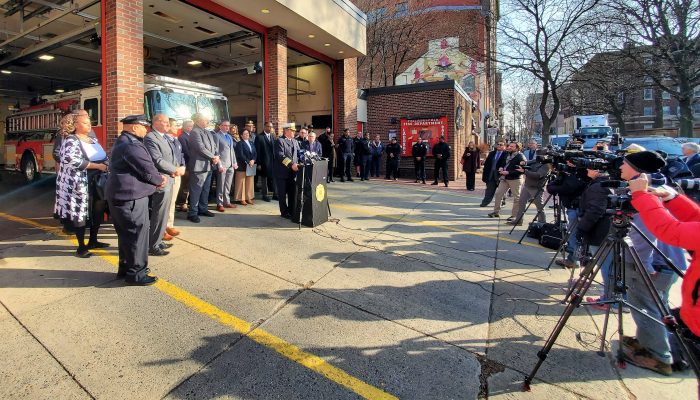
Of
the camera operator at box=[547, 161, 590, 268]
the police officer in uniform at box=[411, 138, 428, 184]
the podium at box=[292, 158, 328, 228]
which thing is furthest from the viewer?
the police officer in uniform at box=[411, 138, 428, 184]

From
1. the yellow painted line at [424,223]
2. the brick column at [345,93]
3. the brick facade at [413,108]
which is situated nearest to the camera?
the yellow painted line at [424,223]

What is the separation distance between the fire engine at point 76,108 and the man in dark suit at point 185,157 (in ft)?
2.20

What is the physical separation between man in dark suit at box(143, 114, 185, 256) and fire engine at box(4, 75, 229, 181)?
289 cm

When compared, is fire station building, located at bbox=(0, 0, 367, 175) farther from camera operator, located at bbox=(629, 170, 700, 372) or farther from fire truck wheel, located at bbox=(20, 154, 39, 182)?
camera operator, located at bbox=(629, 170, 700, 372)

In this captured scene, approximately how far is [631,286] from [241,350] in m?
3.30

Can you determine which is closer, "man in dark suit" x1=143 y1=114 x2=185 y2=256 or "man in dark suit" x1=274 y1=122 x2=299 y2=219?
"man in dark suit" x1=143 y1=114 x2=185 y2=256

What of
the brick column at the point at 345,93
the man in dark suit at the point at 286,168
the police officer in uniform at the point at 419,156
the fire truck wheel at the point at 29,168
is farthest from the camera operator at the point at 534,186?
the fire truck wheel at the point at 29,168

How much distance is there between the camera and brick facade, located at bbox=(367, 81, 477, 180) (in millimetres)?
16156

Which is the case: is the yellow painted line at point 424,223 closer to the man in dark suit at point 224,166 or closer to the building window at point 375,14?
the man in dark suit at point 224,166

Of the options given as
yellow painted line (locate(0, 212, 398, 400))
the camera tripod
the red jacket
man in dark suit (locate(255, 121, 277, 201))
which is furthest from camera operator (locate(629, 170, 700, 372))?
man in dark suit (locate(255, 121, 277, 201))

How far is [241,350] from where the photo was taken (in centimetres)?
307

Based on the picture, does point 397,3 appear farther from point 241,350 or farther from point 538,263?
point 241,350

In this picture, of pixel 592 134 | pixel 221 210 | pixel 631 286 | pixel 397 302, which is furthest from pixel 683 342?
pixel 592 134

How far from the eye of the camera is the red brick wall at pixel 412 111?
1616 centimetres
